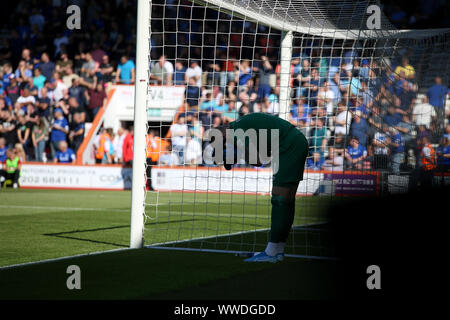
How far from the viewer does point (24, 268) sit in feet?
23.6

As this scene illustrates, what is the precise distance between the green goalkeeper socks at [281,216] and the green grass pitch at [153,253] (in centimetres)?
32

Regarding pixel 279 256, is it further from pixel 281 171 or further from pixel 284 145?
pixel 284 145

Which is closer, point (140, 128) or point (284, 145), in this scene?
point (284, 145)

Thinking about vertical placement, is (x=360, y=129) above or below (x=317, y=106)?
below

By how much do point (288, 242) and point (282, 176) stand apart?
7.17 feet

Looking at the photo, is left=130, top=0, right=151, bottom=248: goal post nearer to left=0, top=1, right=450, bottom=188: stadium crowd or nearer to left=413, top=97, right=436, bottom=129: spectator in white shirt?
left=0, top=1, right=450, bottom=188: stadium crowd

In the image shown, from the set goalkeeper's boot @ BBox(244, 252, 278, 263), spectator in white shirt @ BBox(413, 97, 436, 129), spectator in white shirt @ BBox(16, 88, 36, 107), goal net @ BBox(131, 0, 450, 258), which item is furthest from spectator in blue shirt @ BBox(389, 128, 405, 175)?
spectator in white shirt @ BBox(16, 88, 36, 107)

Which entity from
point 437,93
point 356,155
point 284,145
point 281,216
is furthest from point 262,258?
point 356,155

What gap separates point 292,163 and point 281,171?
149 mm

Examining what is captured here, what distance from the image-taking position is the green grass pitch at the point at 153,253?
5926 mm

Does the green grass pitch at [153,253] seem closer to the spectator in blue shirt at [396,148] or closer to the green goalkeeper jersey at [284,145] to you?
the green goalkeeper jersey at [284,145]

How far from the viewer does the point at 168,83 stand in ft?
67.0
